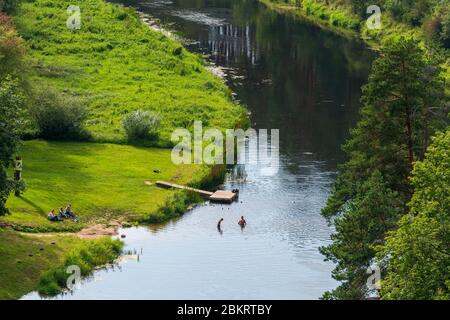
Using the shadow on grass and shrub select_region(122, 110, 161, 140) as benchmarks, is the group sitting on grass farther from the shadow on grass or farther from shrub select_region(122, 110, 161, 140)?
shrub select_region(122, 110, 161, 140)

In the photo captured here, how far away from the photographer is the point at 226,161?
10081cm

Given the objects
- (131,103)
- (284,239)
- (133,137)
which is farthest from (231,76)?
(284,239)

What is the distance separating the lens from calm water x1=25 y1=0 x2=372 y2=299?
72625 mm

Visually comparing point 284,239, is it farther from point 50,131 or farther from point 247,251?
point 50,131

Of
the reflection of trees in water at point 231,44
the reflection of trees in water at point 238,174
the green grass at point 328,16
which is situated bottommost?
the reflection of trees in water at point 238,174

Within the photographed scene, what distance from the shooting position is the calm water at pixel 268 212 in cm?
7262

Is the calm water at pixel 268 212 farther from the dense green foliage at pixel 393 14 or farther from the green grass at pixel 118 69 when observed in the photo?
the dense green foliage at pixel 393 14

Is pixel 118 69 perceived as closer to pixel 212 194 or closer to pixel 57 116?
pixel 57 116

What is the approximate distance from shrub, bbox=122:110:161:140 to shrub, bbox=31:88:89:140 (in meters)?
4.05

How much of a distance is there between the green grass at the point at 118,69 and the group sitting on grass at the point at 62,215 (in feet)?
66.6

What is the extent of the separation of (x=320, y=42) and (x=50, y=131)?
75.5m

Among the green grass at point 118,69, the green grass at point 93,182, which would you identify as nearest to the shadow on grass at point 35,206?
the green grass at point 93,182

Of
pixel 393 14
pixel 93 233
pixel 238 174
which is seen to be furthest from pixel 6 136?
pixel 393 14
